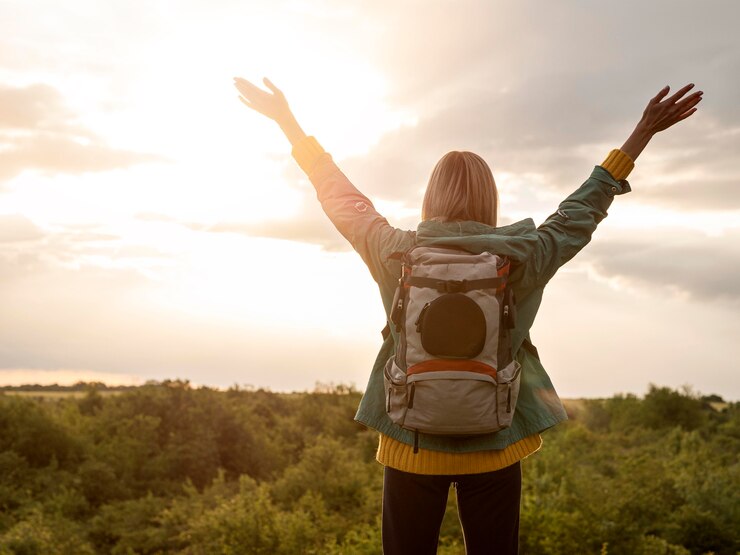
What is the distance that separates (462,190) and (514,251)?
0.27 m

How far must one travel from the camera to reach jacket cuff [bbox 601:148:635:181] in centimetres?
261

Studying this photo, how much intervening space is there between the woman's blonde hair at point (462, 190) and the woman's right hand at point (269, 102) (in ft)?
2.60

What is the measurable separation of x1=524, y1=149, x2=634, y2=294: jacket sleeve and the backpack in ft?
0.50

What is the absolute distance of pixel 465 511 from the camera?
236cm

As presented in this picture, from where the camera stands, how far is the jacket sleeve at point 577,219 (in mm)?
2398

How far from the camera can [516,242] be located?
2.34 metres

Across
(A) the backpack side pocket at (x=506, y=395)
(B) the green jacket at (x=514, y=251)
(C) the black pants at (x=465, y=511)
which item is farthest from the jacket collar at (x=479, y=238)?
(C) the black pants at (x=465, y=511)

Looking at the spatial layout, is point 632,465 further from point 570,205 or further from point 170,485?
point 170,485

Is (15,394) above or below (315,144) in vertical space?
below

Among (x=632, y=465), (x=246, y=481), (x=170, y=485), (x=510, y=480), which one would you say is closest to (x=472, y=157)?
(x=510, y=480)

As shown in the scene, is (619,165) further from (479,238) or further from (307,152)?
(307,152)

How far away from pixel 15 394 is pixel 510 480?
751 inches

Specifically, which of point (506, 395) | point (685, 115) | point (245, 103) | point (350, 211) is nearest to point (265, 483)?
point (245, 103)

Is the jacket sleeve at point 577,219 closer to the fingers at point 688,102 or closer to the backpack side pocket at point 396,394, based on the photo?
the fingers at point 688,102
